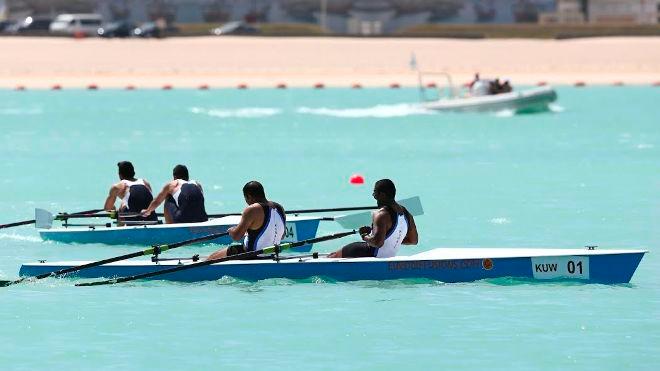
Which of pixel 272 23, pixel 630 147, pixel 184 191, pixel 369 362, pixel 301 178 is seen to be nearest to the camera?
pixel 369 362

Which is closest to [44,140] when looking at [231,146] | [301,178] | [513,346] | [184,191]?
[231,146]

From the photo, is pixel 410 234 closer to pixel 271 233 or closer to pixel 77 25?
pixel 271 233

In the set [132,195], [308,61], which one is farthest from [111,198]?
[308,61]

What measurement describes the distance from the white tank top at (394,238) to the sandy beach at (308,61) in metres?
66.9

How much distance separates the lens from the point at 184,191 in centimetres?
2484

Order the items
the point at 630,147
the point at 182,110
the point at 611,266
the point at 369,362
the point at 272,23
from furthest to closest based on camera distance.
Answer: the point at 272,23, the point at 182,110, the point at 630,147, the point at 611,266, the point at 369,362

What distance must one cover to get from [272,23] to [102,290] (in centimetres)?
10173

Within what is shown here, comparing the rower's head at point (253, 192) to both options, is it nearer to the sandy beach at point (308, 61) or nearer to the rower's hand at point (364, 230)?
the rower's hand at point (364, 230)

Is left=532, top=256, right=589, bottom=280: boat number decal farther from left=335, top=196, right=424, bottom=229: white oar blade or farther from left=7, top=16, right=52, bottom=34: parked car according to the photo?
left=7, top=16, right=52, bottom=34: parked car

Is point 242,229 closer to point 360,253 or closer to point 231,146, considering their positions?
point 360,253

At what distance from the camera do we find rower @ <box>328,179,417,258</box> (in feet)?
67.2

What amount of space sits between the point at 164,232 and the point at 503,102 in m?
38.3

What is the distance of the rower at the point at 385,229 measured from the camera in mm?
20484

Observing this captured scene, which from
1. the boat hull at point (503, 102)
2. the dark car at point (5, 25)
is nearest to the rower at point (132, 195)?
the boat hull at point (503, 102)
